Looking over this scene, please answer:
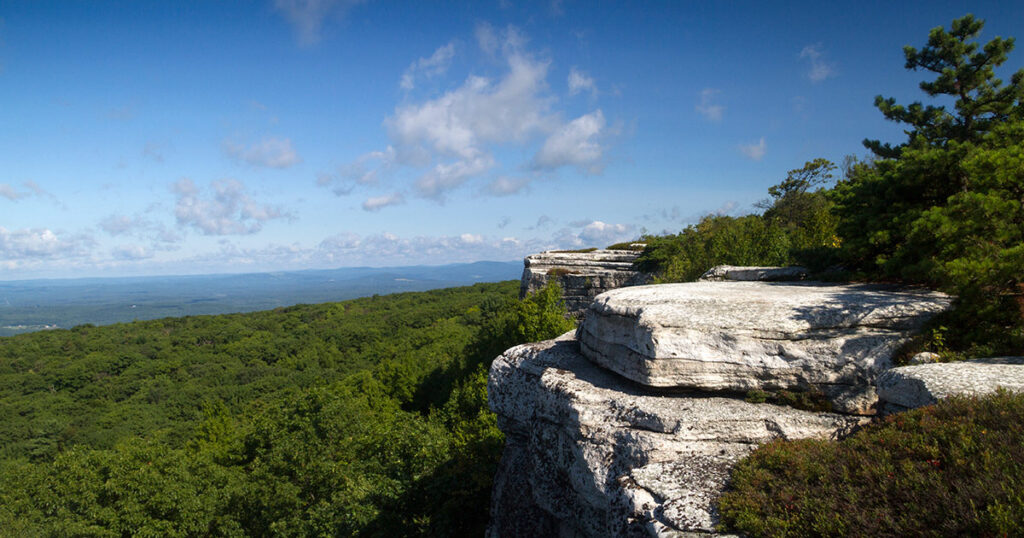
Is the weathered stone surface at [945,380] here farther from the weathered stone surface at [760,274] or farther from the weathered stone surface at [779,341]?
the weathered stone surface at [760,274]

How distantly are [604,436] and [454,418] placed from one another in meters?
19.4

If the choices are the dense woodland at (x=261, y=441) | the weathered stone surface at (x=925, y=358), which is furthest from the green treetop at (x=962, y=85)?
the dense woodland at (x=261, y=441)

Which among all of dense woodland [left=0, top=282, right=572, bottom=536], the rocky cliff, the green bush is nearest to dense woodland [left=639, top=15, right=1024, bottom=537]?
the green bush

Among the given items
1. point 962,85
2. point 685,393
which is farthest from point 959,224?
point 962,85

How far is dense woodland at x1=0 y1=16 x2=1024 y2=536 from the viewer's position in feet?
17.8

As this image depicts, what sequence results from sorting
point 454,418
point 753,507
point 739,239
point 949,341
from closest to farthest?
point 753,507
point 949,341
point 739,239
point 454,418

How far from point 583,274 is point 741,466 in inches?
997

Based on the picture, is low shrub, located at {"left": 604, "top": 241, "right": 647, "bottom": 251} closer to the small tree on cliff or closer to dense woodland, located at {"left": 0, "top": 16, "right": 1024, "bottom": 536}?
dense woodland, located at {"left": 0, "top": 16, "right": 1024, "bottom": 536}

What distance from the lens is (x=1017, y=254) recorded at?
712cm

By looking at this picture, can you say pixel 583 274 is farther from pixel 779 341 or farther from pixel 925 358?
pixel 925 358

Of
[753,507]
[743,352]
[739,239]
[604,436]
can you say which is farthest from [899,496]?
[739,239]

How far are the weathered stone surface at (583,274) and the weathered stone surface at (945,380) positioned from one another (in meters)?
22.6

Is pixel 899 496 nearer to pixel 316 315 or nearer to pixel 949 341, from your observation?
pixel 949 341

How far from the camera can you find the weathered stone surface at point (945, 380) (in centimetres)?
622
